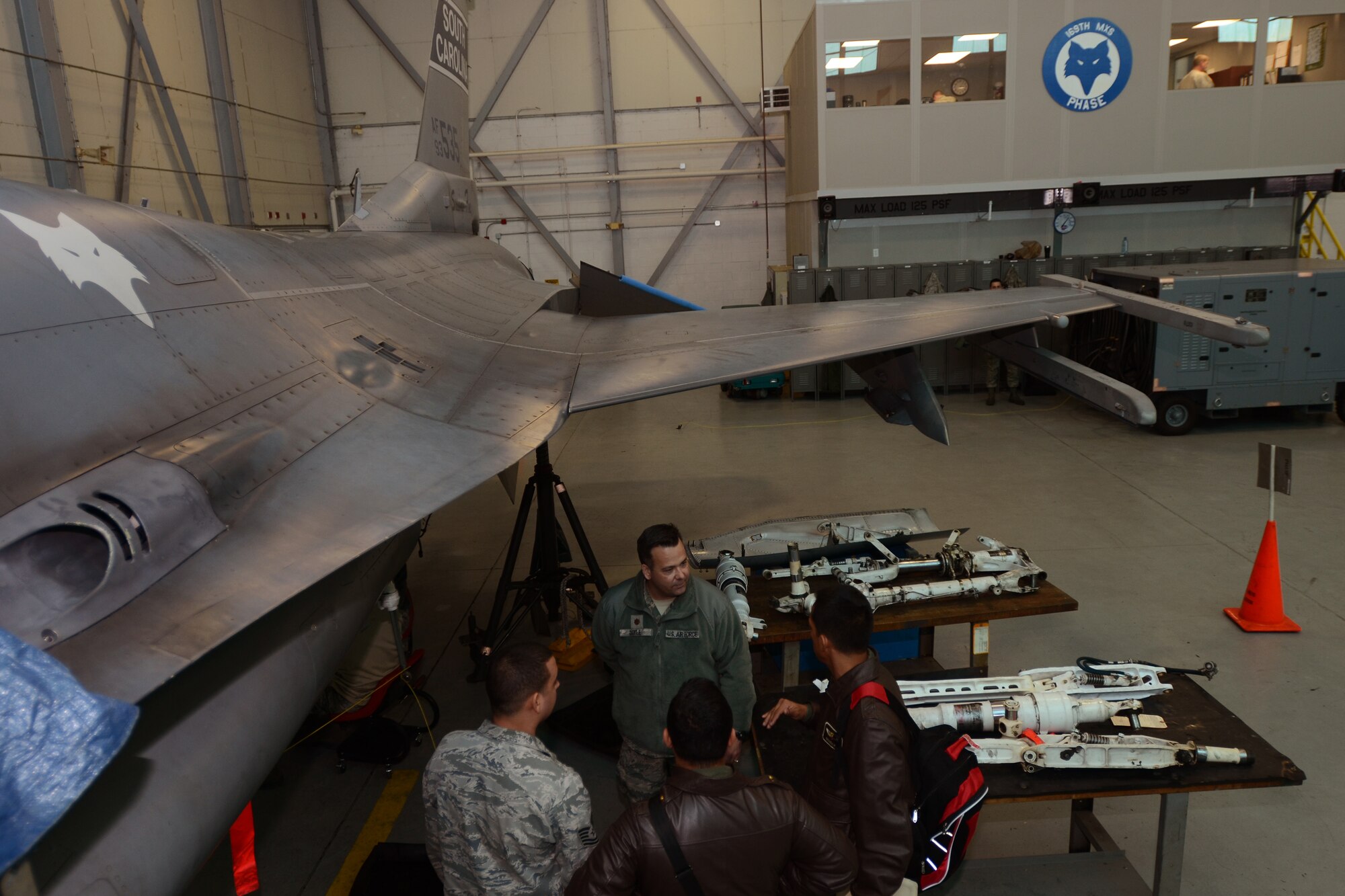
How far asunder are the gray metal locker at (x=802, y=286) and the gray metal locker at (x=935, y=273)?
1.92 metres

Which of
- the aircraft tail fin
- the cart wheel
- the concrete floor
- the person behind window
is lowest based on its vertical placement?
the concrete floor

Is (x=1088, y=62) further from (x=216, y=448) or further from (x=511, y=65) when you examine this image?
(x=216, y=448)

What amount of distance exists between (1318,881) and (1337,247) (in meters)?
16.7

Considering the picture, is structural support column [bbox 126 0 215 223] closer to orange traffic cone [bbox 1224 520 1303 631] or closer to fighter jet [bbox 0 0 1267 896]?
fighter jet [bbox 0 0 1267 896]

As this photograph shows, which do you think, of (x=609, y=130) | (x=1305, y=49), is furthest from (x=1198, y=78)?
(x=609, y=130)

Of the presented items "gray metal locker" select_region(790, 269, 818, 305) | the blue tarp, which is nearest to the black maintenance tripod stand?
the blue tarp

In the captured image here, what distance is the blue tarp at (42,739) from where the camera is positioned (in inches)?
59.8

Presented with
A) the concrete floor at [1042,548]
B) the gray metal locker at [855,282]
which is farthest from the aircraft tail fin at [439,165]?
the gray metal locker at [855,282]

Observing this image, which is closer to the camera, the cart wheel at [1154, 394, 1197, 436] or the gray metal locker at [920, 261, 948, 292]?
the cart wheel at [1154, 394, 1197, 436]

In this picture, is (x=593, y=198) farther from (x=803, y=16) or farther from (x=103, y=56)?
(x=103, y=56)

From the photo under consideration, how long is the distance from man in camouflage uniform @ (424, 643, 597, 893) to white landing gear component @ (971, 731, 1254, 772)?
181 centimetres

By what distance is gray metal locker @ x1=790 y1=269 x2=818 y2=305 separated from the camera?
15289 millimetres

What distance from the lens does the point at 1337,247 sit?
16188mm

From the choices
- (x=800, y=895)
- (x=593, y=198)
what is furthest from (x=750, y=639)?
(x=593, y=198)
